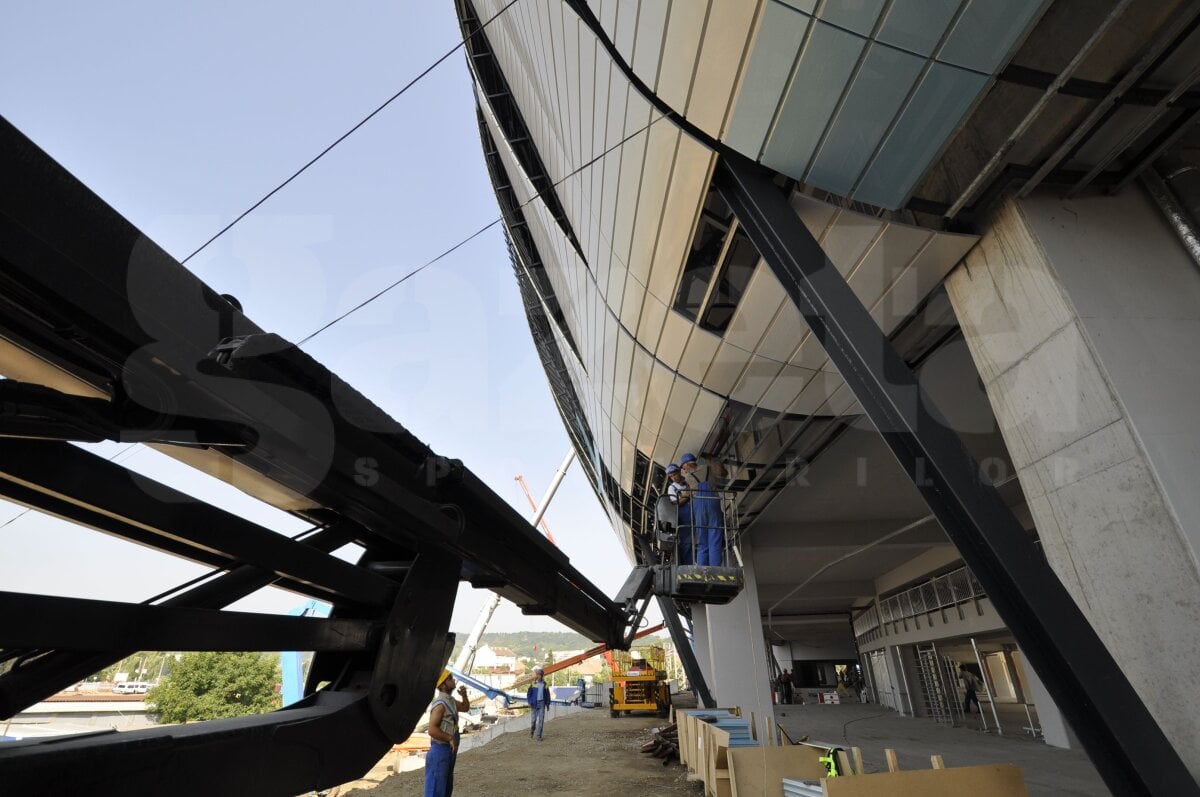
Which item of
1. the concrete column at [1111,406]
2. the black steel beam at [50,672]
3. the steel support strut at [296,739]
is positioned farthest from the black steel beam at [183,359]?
the concrete column at [1111,406]

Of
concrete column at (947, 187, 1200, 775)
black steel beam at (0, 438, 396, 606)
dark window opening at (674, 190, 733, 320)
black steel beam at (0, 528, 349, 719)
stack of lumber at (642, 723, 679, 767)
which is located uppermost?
dark window opening at (674, 190, 733, 320)

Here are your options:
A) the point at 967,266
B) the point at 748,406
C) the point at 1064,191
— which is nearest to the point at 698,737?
the point at 748,406

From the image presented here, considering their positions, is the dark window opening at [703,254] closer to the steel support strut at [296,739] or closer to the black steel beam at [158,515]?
the steel support strut at [296,739]

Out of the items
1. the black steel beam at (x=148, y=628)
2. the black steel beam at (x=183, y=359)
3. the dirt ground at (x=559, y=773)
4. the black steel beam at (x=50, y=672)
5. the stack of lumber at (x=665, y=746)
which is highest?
the black steel beam at (x=183, y=359)

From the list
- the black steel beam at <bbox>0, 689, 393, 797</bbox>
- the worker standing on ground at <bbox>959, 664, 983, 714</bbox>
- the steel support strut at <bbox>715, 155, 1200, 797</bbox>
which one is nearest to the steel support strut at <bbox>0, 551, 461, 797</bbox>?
the black steel beam at <bbox>0, 689, 393, 797</bbox>

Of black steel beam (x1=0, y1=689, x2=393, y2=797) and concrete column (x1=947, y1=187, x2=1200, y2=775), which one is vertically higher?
concrete column (x1=947, y1=187, x2=1200, y2=775)

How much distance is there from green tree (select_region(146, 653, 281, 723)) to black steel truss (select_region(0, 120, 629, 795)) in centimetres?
3784

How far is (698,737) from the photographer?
8.58 metres

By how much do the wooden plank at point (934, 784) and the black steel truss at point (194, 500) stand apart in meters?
3.11

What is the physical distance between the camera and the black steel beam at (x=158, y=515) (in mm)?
1313

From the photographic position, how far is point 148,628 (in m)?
1.37

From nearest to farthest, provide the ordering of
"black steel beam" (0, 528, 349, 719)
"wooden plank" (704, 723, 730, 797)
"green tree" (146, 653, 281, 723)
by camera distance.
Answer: "black steel beam" (0, 528, 349, 719) < "wooden plank" (704, 723, 730, 797) < "green tree" (146, 653, 281, 723)

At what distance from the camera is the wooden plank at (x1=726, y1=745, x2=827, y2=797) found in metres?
5.66

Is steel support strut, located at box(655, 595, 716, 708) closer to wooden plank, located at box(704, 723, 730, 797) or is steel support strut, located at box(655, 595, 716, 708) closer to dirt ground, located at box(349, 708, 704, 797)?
dirt ground, located at box(349, 708, 704, 797)
